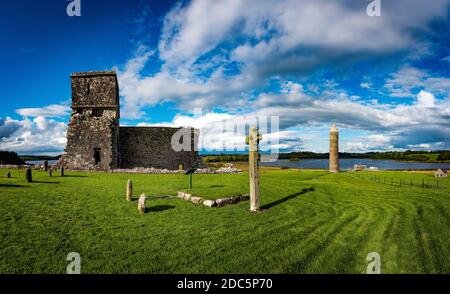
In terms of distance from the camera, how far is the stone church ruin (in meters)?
29.7

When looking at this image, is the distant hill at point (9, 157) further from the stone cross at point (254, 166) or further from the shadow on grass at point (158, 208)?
the stone cross at point (254, 166)

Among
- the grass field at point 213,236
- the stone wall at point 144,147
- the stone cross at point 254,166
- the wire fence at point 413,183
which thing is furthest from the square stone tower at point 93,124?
the wire fence at point 413,183

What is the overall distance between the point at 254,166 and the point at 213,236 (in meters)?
3.98

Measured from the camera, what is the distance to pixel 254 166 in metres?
10.9

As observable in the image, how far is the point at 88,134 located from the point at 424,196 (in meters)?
31.9

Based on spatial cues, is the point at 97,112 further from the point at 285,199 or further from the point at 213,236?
the point at 213,236

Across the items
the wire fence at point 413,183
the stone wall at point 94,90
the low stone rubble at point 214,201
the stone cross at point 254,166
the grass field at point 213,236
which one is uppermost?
the stone wall at point 94,90

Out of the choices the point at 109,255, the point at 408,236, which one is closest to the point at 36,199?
the point at 109,255

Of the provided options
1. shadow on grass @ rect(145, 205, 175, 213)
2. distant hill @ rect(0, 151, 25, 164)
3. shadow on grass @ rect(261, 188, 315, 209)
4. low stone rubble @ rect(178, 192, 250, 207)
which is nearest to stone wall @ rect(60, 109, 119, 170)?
distant hill @ rect(0, 151, 25, 164)

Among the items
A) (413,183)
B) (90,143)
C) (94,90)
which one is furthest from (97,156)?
(413,183)

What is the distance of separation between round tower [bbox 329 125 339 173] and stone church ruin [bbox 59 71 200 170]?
808 inches

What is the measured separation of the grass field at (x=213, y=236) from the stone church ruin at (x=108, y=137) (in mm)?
17654

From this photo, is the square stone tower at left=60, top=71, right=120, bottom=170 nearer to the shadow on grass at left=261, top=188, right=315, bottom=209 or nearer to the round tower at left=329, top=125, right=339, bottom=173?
the shadow on grass at left=261, top=188, right=315, bottom=209

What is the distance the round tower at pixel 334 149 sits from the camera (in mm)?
39125
